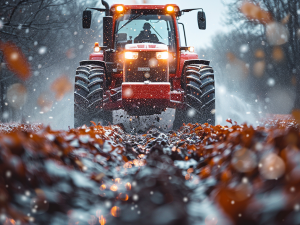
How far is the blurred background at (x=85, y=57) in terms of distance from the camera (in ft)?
74.4

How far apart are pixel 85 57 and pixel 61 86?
15.4 feet

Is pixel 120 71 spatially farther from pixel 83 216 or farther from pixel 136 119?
pixel 83 216

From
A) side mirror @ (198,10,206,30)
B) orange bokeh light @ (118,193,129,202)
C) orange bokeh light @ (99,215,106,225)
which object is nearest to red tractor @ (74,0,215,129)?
side mirror @ (198,10,206,30)

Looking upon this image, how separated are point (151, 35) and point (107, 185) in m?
6.97

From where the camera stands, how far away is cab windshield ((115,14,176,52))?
9102 millimetres

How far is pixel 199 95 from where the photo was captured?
7.85m

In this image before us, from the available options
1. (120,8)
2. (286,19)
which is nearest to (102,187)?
(120,8)

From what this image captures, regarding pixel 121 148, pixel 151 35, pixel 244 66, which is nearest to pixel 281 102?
pixel 244 66

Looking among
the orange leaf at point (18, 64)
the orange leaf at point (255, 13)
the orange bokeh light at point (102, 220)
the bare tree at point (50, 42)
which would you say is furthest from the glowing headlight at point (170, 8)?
the orange leaf at point (255, 13)

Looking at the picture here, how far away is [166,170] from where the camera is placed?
287cm

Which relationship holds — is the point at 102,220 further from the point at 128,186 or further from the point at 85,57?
the point at 85,57

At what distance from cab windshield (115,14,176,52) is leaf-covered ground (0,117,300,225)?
6.29 m

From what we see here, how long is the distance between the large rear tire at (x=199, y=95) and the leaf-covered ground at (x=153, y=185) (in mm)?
4635

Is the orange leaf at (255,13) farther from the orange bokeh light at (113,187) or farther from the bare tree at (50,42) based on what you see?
the orange bokeh light at (113,187)
